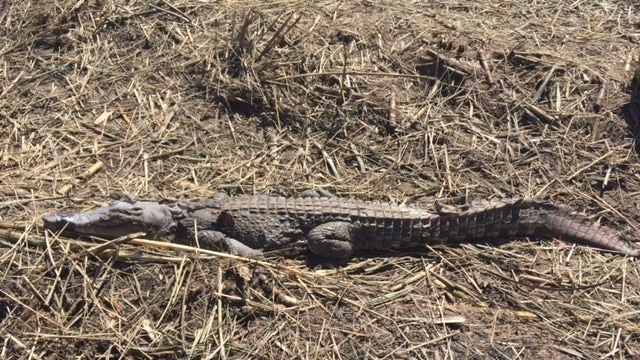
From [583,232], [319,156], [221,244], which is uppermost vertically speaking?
[319,156]

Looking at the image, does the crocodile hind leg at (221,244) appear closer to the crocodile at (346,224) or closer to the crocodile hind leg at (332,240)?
the crocodile at (346,224)

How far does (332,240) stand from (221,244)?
2.22 ft

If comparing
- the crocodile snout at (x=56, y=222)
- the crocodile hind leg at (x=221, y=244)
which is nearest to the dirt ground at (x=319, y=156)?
the crocodile snout at (x=56, y=222)

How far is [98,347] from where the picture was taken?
337cm

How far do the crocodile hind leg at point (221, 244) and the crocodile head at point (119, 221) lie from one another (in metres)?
0.21

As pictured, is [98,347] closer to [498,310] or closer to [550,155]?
[498,310]

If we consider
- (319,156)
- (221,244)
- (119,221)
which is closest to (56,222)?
(119,221)

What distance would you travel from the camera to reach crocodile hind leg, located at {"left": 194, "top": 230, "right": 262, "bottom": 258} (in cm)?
400

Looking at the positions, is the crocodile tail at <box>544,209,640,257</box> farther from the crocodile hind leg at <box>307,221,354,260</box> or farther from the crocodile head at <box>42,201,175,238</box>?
the crocodile head at <box>42,201,175,238</box>

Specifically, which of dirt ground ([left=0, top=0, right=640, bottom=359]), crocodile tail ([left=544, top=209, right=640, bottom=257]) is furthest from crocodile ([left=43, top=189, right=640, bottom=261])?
dirt ground ([left=0, top=0, right=640, bottom=359])

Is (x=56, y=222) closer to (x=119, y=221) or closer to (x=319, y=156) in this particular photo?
(x=119, y=221)

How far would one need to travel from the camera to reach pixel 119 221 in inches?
154

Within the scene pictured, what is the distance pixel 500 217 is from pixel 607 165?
3.54 ft

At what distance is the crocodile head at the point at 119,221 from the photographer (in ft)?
12.6
